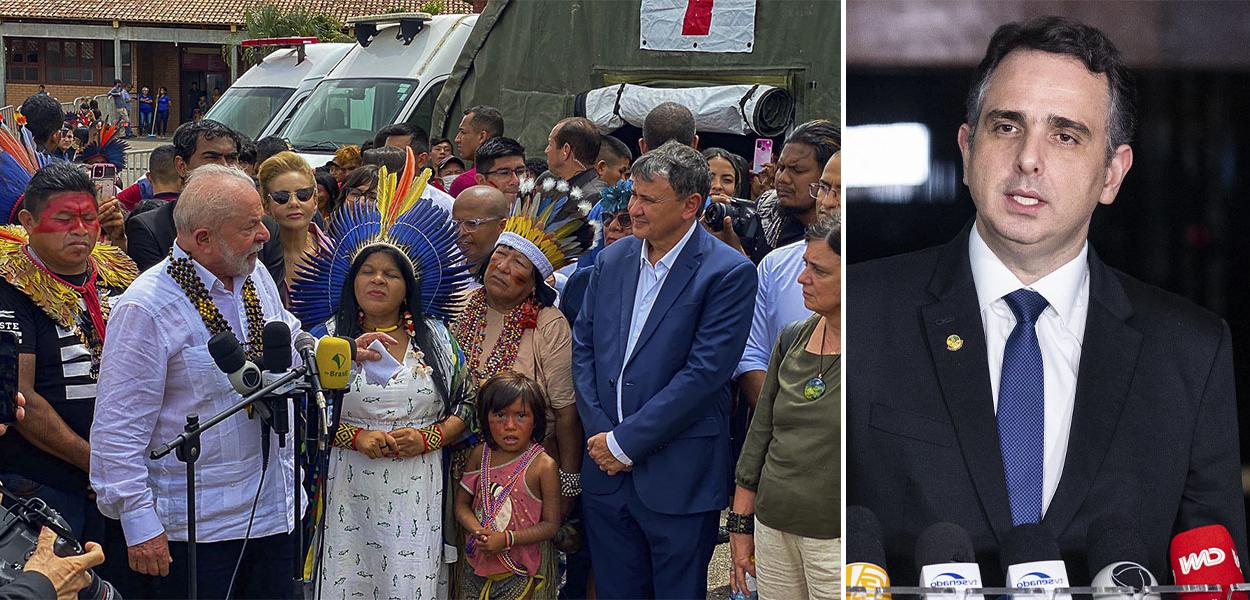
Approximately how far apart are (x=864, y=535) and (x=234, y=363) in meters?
1.81

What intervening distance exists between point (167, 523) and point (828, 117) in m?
6.92

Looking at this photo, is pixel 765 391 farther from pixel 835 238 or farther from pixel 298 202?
pixel 298 202

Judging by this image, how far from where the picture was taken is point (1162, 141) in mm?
2312

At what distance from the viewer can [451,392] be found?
14.6 feet

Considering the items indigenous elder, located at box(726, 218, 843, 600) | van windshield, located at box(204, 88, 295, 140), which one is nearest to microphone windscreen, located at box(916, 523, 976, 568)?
indigenous elder, located at box(726, 218, 843, 600)

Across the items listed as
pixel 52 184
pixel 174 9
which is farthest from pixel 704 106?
pixel 174 9

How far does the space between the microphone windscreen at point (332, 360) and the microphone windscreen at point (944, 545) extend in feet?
5.61

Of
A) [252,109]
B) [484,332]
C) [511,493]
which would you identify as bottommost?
[511,493]

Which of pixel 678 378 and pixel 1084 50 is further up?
pixel 1084 50

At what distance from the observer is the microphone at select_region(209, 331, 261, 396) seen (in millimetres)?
3439

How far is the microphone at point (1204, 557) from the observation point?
2.36 metres

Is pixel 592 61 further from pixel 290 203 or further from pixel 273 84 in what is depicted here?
pixel 290 203

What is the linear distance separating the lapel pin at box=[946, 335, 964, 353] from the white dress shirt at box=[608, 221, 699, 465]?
198 centimetres

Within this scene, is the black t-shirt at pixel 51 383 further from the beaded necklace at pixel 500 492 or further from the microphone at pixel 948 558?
the microphone at pixel 948 558
